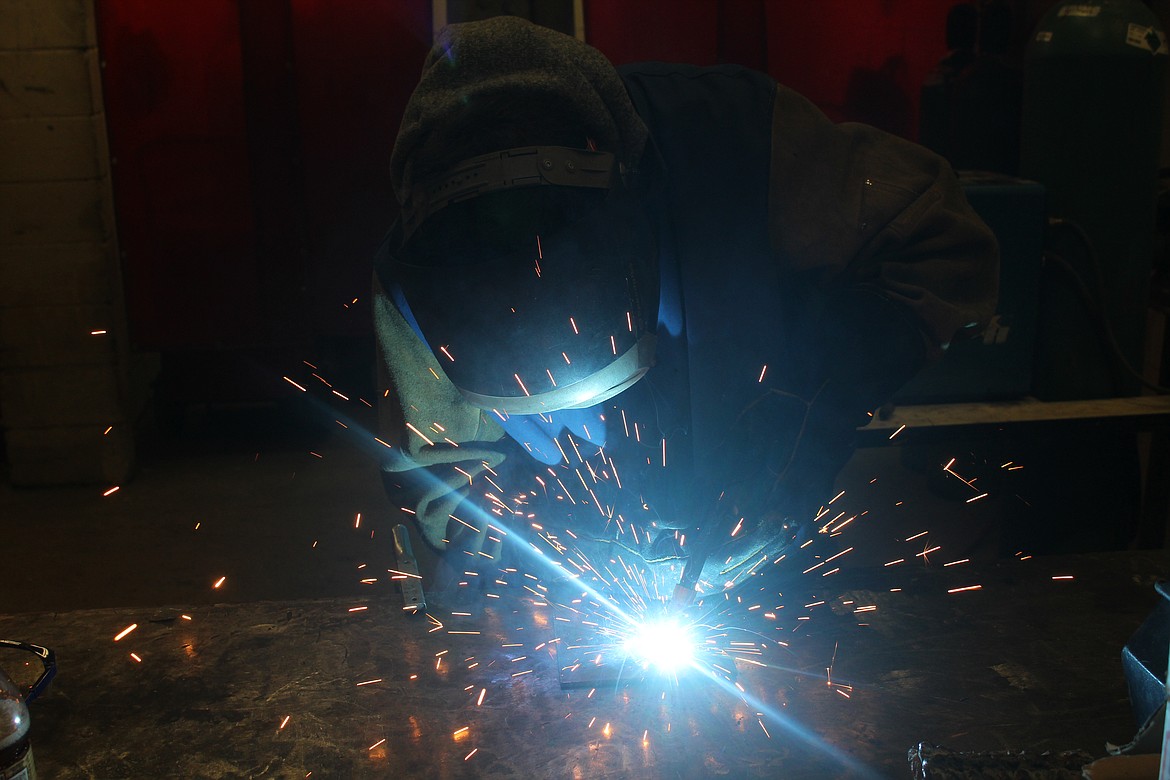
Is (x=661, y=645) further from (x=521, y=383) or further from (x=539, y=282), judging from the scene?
(x=539, y=282)

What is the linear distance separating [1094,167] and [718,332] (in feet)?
5.79

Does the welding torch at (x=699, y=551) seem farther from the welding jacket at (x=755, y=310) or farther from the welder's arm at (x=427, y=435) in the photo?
the welder's arm at (x=427, y=435)

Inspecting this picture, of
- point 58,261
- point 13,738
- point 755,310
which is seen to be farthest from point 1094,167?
point 58,261

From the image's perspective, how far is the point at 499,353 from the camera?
147cm

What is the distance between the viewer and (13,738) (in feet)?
3.83

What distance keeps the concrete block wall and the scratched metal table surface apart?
306cm

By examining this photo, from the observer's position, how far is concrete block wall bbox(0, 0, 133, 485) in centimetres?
430

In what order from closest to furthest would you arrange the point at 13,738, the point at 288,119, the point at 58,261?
the point at 13,738
the point at 58,261
the point at 288,119

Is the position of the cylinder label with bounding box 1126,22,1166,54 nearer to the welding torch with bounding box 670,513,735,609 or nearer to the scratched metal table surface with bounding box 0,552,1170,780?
the scratched metal table surface with bounding box 0,552,1170,780

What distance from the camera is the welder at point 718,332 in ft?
5.02

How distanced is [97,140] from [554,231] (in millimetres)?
3684

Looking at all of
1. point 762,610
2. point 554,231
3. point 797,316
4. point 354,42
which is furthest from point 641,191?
point 354,42

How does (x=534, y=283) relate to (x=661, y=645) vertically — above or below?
above

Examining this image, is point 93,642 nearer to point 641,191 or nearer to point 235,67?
point 641,191
